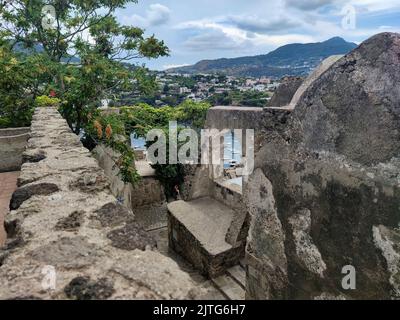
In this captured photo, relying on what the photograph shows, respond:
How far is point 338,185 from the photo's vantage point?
2574 mm

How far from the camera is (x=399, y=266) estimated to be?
87.7 inches

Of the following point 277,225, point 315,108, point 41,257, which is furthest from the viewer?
A: point 277,225

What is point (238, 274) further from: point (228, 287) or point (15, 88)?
point (15, 88)

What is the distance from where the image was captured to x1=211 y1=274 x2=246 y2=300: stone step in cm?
624

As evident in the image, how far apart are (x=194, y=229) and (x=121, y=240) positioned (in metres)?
5.84

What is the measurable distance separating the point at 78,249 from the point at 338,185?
6.12 ft

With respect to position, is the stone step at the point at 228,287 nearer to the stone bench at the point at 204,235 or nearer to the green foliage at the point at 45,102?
the stone bench at the point at 204,235

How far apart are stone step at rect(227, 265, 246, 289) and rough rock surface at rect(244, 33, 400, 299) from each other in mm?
3289

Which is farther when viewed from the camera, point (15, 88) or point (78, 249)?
point (15, 88)

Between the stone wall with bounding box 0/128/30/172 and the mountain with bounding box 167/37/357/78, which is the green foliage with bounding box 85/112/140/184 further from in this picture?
the mountain with bounding box 167/37/357/78

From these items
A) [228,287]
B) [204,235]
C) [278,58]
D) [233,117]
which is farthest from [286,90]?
[278,58]

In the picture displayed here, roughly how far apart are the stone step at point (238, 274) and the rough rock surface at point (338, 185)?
3.29 m
